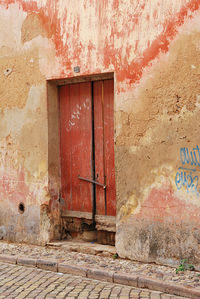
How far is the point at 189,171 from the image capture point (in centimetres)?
510

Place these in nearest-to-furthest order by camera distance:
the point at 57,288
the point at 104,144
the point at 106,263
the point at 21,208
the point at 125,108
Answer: the point at 57,288 → the point at 106,263 → the point at 125,108 → the point at 104,144 → the point at 21,208

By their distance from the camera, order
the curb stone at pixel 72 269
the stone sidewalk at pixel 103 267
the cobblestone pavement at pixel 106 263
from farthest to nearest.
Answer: the curb stone at pixel 72 269 < the cobblestone pavement at pixel 106 263 < the stone sidewalk at pixel 103 267

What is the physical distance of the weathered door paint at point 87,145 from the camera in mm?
6176

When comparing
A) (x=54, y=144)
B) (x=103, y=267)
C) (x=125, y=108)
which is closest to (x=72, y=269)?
(x=103, y=267)

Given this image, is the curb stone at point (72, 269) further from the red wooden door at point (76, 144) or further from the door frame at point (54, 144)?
the door frame at point (54, 144)

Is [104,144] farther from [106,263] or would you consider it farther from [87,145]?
[106,263]

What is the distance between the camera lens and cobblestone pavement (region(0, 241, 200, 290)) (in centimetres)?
481

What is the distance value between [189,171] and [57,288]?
2142mm

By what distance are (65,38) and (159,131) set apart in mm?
2173

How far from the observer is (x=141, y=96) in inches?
216

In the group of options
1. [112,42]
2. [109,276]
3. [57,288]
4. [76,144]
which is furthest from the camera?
[76,144]

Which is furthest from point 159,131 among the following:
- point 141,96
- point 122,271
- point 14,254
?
point 14,254

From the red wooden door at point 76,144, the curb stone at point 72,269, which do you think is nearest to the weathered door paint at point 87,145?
the red wooden door at point 76,144

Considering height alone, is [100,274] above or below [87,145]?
below
